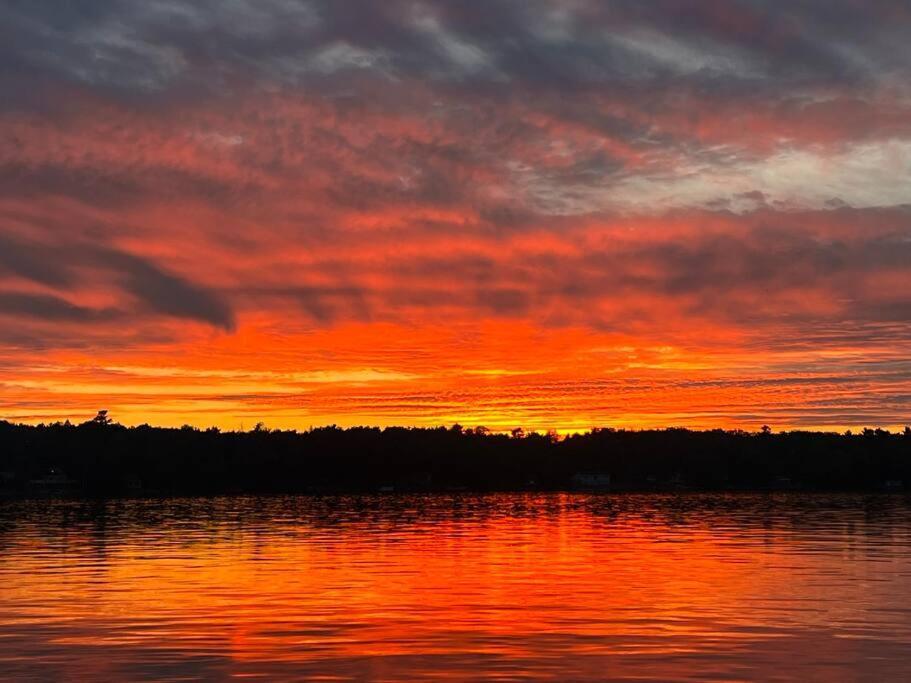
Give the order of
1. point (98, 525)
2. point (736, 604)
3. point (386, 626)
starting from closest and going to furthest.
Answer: point (386, 626) → point (736, 604) → point (98, 525)

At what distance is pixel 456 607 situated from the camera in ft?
156

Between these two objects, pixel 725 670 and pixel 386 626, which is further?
pixel 386 626

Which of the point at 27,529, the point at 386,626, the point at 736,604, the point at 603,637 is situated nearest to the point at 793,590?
the point at 736,604

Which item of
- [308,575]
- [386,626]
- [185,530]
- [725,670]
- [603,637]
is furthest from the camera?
[185,530]

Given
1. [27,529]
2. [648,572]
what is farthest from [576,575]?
[27,529]

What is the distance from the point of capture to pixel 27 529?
361 feet

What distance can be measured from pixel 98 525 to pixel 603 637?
8927 centimetres

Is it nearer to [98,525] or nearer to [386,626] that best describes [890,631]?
[386,626]

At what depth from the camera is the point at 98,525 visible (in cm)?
11712

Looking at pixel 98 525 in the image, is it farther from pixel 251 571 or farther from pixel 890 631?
pixel 890 631

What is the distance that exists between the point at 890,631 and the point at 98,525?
305 feet

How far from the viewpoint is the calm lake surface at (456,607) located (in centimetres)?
3356

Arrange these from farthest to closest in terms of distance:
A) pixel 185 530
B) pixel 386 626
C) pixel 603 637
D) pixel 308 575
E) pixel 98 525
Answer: pixel 98 525, pixel 185 530, pixel 308 575, pixel 386 626, pixel 603 637

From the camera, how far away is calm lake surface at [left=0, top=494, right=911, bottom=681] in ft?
110
